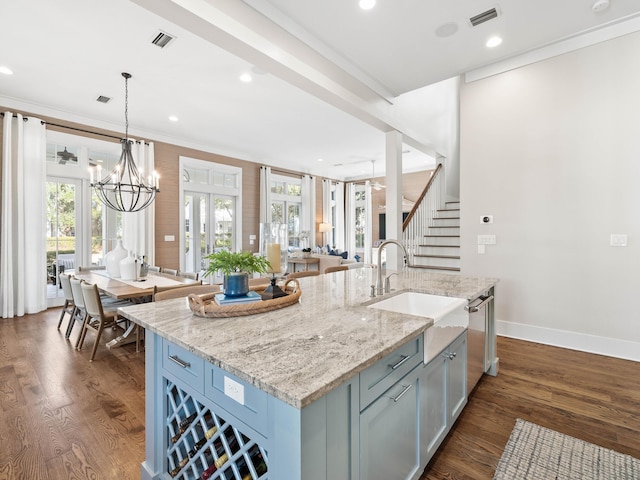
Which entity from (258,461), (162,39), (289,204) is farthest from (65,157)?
(258,461)

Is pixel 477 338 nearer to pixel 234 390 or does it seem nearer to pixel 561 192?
pixel 234 390

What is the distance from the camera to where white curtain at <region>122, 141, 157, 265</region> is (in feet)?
18.5

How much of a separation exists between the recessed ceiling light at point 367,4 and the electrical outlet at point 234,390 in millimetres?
2977

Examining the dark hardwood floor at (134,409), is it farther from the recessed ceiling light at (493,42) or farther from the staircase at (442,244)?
the recessed ceiling light at (493,42)

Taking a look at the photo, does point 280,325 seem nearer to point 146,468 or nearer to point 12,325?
point 146,468

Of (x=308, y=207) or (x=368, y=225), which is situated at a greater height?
(x=308, y=207)

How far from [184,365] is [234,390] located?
358 millimetres

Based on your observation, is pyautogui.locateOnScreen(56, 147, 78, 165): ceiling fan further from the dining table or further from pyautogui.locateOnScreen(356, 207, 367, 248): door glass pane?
pyautogui.locateOnScreen(356, 207, 367, 248): door glass pane

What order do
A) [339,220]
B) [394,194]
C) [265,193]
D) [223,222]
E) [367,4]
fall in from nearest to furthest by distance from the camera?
[367,4]
[394,194]
[223,222]
[265,193]
[339,220]

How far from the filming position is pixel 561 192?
3346 mm

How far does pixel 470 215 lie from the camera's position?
13.1ft

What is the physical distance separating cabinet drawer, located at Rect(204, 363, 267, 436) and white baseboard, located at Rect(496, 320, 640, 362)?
12.0 feet

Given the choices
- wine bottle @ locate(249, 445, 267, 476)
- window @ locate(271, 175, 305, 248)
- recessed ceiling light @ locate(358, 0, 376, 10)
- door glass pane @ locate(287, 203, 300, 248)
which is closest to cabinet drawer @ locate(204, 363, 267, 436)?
wine bottle @ locate(249, 445, 267, 476)

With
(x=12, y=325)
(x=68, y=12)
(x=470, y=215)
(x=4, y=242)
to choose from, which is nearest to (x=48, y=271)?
(x=4, y=242)
